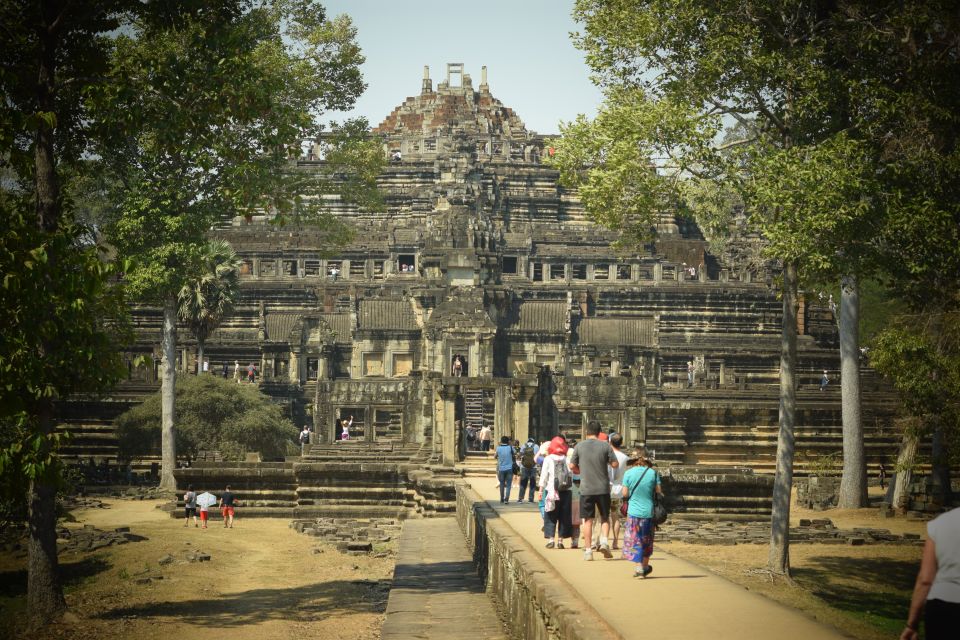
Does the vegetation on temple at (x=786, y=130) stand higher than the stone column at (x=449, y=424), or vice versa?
the vegetation on temple at (x=786, y=130)

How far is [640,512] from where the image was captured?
13.3 metres

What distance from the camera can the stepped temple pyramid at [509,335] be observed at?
37.4m

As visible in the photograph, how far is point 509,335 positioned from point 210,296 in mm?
12268

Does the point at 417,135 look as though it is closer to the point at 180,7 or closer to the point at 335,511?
the point at 335,511

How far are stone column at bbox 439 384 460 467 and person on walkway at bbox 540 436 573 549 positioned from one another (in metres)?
15.7

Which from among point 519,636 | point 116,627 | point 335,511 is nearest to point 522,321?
point 335,511

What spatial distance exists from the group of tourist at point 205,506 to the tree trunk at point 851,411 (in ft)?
51.3

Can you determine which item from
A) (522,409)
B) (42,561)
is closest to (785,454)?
(42,561)

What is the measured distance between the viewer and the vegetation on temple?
18.0 meters

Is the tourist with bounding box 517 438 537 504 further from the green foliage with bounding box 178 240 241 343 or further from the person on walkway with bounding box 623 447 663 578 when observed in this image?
the green foliage with bounding box 178 240 241 343

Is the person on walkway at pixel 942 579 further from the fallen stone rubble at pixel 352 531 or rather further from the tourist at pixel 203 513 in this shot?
the tourist at pixel 203 513

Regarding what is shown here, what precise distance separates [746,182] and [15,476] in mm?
11938

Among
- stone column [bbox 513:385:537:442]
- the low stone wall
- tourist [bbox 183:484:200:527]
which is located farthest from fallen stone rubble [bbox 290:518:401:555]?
stone column [bbox 513:385:537:442]

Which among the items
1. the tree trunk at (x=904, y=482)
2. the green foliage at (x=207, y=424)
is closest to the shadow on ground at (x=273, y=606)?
the tree trunk at (x=904, y=482)
